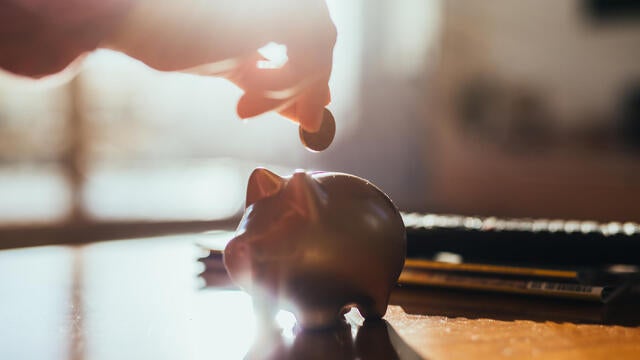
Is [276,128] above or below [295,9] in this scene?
below

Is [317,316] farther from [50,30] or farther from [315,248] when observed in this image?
[50,30]

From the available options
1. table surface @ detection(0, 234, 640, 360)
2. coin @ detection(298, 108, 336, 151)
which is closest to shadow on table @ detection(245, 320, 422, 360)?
table surface @ detection(0, 234, 640, 360)

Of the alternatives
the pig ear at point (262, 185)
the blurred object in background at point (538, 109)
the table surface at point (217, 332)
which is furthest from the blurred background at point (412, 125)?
the pig ear at point (262, 185)

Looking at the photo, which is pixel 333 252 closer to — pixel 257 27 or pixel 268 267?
pixel 268 267

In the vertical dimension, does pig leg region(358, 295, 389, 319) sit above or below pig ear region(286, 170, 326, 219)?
below

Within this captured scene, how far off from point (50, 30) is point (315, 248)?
0.73ft

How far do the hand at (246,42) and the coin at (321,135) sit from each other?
0.03 metres

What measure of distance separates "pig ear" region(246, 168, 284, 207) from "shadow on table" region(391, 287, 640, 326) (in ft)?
0.52

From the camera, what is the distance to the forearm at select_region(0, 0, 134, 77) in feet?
1.36

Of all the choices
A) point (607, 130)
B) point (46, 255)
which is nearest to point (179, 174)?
point (607, 130)

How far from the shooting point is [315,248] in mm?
457

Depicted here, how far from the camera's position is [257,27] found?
456mm

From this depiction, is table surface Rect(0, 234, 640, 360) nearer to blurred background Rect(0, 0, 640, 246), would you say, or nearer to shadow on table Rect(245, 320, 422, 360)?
shadow on table Rect(245, 320, 422, 360)

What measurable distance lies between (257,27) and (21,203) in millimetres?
3562
